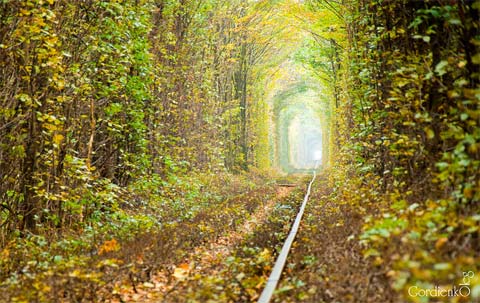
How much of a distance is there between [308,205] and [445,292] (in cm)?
1050

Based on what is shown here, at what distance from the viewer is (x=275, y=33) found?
30781 mm

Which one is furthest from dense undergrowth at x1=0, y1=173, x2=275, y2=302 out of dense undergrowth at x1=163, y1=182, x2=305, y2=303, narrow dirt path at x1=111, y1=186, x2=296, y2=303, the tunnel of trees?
dense undergrowth at x1=163, y1=182, x2=305, y2=303

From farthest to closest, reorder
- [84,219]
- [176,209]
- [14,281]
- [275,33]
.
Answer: [275,33] → [176,209] → [84,219] → [14,281]

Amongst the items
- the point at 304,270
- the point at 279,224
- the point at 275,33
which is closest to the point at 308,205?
the point at 279,224

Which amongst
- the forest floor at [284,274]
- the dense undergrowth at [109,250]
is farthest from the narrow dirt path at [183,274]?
the dense undergrowth at [109,250]

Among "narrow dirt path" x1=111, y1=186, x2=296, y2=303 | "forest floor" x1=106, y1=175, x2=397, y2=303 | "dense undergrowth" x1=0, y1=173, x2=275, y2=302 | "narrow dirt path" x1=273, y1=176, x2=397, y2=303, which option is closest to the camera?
"narrow dirt path" x1=273, y1=176, x2=397, y2=303

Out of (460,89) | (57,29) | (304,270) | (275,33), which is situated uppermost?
(275,33)

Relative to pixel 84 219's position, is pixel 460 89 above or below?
above

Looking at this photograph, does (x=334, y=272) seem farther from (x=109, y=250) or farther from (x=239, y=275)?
(x=109, y=250)

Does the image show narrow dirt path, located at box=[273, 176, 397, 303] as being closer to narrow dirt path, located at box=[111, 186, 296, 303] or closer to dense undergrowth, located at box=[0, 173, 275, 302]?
narrow dirt path, located at box=[111, 186, 296, 303]

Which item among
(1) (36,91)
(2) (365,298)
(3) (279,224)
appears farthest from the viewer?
(3) (279,224)

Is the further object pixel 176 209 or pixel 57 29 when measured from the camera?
pixel 176 209

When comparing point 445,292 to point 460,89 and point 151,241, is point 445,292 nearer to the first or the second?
point 460,89

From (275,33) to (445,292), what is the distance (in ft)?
91.6
